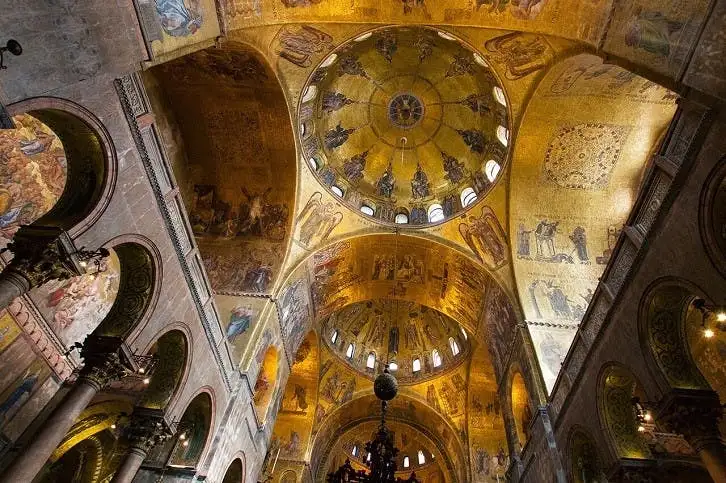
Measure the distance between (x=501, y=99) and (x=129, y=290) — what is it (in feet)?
39.3

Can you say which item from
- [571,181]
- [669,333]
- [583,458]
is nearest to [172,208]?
[669,333]

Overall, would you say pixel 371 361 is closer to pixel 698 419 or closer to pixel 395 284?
pixel 395 284

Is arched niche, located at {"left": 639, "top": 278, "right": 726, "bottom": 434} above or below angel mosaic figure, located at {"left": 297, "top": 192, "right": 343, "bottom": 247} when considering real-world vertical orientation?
below

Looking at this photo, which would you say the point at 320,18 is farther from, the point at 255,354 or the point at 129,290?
the point at 255,354

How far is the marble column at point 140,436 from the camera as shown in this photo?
7477mm

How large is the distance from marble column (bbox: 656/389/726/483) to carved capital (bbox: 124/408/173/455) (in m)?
8.73

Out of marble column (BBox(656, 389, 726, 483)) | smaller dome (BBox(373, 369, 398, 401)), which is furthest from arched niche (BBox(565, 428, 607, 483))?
smaller dome (BBox(373, 369, 398, 401))

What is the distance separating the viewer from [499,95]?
13.5 metres

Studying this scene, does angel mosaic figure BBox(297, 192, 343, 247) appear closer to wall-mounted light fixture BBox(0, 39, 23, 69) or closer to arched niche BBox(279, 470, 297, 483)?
wall-mounted light fixture BBox(0, 39, 23, 69)

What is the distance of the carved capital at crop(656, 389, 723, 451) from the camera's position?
588cm

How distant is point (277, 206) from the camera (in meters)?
14.6

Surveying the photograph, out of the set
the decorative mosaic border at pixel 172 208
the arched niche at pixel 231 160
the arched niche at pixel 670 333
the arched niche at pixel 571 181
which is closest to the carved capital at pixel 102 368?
the decorative mosaic border at pixel 172 208

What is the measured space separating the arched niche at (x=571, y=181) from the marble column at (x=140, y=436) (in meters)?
9.15

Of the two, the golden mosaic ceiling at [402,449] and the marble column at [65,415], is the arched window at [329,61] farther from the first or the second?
the golden mosaic ceiling at [402,449]
